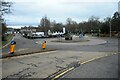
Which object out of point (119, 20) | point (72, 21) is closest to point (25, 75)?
point (119, 20)

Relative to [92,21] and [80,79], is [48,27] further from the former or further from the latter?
[80,79]

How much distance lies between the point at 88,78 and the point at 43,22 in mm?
127181

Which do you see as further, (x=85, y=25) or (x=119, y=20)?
(x=85, y=25)

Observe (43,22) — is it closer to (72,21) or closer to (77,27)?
(77,27)

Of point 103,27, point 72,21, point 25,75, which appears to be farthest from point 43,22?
point 25,75

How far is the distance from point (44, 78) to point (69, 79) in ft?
3.20

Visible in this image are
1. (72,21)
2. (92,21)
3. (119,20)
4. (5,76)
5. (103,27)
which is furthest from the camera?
(72,21)

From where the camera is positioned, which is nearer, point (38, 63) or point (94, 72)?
point (94, 72)

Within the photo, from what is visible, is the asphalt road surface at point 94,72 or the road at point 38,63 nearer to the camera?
the asphalt road surface at point 94,72

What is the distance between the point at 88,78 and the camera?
8.87 metres

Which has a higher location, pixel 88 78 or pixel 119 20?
pixel 119 20

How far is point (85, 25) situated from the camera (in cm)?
14012

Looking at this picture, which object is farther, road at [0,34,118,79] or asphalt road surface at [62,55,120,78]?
road at [0,34,118,79]

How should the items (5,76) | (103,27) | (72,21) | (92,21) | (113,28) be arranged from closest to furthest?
1. (5,76)
2. (113,28)
3. (103,27)
4. (92,21)
5. (72,21)
